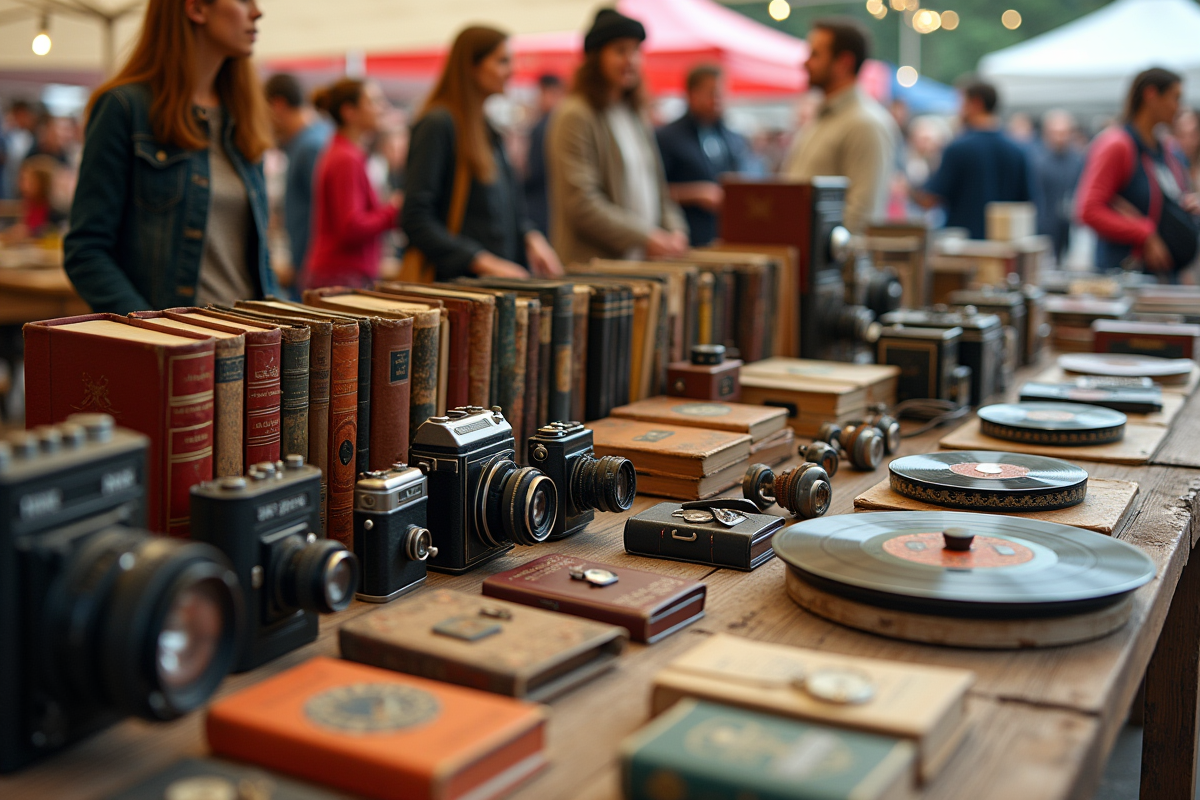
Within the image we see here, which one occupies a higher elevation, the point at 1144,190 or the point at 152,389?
the point at 1144,190

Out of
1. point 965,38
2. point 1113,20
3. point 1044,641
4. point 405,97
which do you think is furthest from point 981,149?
point 965,38

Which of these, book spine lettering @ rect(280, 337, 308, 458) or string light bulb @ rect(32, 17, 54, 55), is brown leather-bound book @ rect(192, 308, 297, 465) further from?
string light bulb @ rect(32, 17, 54, 55)

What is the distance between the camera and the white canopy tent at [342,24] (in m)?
6.09

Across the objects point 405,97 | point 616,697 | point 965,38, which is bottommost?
point 616,697

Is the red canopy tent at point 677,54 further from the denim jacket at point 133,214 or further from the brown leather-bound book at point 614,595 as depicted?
the brown leather-bound book at point 614,595

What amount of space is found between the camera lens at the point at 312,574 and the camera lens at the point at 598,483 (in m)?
0.51

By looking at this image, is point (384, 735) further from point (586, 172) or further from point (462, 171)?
point (586, 172)

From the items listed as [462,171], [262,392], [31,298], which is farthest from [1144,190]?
[31,298]

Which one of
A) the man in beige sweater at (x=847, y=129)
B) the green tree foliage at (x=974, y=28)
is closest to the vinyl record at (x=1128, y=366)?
the man in beige sweater at (x=847, y=129)

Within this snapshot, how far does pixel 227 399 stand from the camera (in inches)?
56.6

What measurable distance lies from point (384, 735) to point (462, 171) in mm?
2647

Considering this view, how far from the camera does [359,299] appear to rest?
1.91 metres

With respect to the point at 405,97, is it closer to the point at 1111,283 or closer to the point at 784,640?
the point at 1111,283

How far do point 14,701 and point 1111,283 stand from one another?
13.4ft
